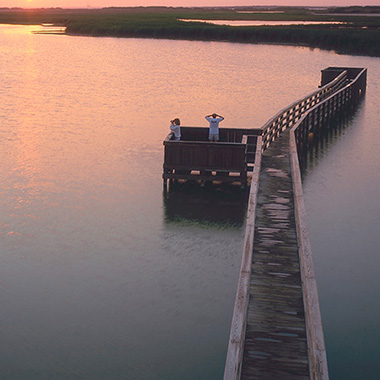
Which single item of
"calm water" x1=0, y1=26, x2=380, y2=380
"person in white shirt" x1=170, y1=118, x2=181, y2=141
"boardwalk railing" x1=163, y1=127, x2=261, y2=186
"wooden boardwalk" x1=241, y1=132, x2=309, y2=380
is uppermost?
"person in white shirt" x1=170, y1=118, x2=181, y2=141

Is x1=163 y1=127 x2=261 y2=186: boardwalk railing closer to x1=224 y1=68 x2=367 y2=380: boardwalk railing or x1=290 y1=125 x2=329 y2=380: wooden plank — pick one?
x1=224 y1=68 x2=367 y2=380: boardwalk railing

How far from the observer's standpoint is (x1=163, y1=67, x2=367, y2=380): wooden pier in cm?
899

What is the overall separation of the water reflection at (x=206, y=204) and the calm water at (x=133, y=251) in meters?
0.07

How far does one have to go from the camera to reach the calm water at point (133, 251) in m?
10.9

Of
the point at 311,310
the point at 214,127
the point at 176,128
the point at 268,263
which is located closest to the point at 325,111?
the point at 214,127

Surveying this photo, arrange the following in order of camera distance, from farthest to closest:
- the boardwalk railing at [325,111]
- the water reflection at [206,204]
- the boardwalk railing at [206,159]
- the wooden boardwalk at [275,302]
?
the boardwalk railing at [325,111]
the boardwalk railing at [206,159]
the water reflection at [206,204]
the wooden boardwalk at [275,302]

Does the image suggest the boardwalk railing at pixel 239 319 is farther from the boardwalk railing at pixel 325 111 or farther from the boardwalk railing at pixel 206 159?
the boardwalk railing at pixel 325 111

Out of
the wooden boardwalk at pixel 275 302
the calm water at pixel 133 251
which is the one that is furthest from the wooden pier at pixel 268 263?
the calm water at pixel 133 251

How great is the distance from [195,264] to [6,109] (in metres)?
25.9

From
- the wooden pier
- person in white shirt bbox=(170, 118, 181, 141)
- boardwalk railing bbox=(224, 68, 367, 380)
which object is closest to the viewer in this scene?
boardwalk railing bbox=(224, 68, 367, 380)

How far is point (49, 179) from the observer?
2138 cm

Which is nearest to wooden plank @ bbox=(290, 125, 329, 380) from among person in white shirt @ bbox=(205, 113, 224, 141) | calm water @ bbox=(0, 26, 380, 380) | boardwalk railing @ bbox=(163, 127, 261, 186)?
calm water @ bbox=(0, 26, 380, 380)

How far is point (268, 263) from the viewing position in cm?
1201

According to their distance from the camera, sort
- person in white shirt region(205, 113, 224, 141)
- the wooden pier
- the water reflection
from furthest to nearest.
→ person in white shirt region(205, 113, 224, 141), the water reflection, the wooden pier
